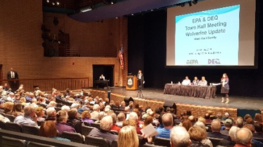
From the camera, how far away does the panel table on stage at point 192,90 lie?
10527mm

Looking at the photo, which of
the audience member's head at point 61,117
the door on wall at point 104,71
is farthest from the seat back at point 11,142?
the door on wall at point 104,71

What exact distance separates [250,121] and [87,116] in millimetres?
3013

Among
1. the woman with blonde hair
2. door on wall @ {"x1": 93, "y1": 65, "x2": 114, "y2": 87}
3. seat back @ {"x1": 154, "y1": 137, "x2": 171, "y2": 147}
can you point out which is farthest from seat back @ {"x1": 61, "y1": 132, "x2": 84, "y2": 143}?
door on wall @ {"x1": 93, "y1": 65, "x2": 114, "y2": 87}

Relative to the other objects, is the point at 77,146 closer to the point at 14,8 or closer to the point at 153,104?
the point at 153,104

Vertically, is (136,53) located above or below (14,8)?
below

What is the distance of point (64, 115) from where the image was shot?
12.7 ft

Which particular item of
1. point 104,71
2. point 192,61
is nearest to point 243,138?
point 192,61

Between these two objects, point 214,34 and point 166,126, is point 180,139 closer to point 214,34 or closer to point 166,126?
point 166,126

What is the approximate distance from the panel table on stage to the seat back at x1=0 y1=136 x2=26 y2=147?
9038 mm

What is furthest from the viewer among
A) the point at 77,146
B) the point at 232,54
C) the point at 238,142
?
the point at 232,54

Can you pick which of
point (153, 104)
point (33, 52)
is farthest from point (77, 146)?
point (33, 52)

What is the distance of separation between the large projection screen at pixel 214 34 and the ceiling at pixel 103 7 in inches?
46.6

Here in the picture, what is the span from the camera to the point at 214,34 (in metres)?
11.1

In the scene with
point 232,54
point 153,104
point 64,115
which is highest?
point 232,54
